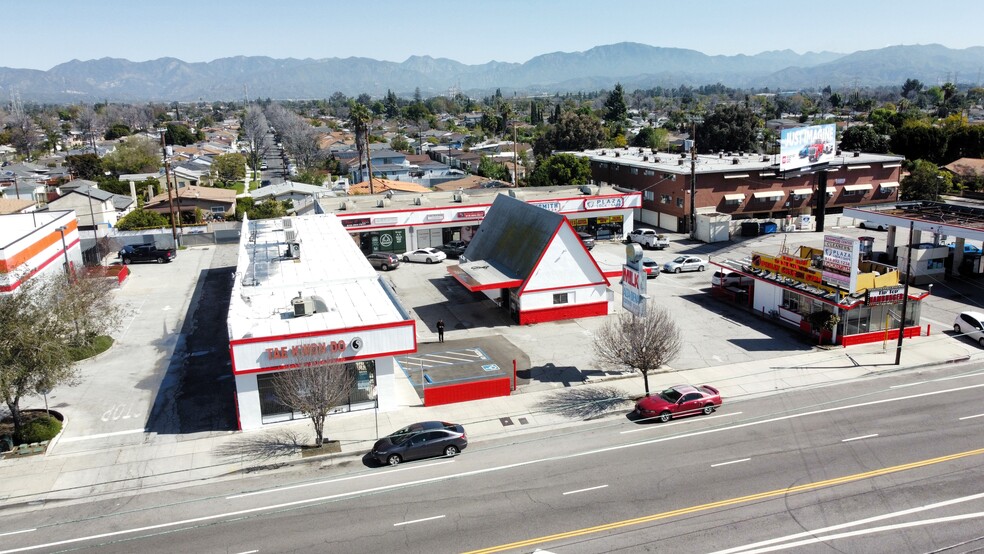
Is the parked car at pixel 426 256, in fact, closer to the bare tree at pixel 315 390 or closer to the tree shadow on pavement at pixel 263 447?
the bare tree at pixel 315 390

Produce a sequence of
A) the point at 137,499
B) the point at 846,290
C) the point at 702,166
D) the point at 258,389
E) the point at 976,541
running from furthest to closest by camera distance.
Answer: the point at 702,166, the point at 846,290, the point at 258,389, the point at 137,499, the point at 976,541

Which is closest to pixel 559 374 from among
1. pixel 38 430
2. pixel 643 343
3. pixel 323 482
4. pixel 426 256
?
pixel 643 343

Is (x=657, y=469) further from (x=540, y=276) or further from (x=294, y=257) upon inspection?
(x=294, y=257)

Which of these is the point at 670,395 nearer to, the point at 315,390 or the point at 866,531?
the point at 866,531

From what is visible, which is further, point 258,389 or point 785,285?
point 785,285

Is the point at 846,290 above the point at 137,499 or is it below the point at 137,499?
above

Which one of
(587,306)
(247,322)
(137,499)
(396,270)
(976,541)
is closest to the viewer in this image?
(976,541)

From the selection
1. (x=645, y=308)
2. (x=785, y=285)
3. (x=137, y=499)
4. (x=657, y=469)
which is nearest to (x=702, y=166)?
(x=785, y=285)
